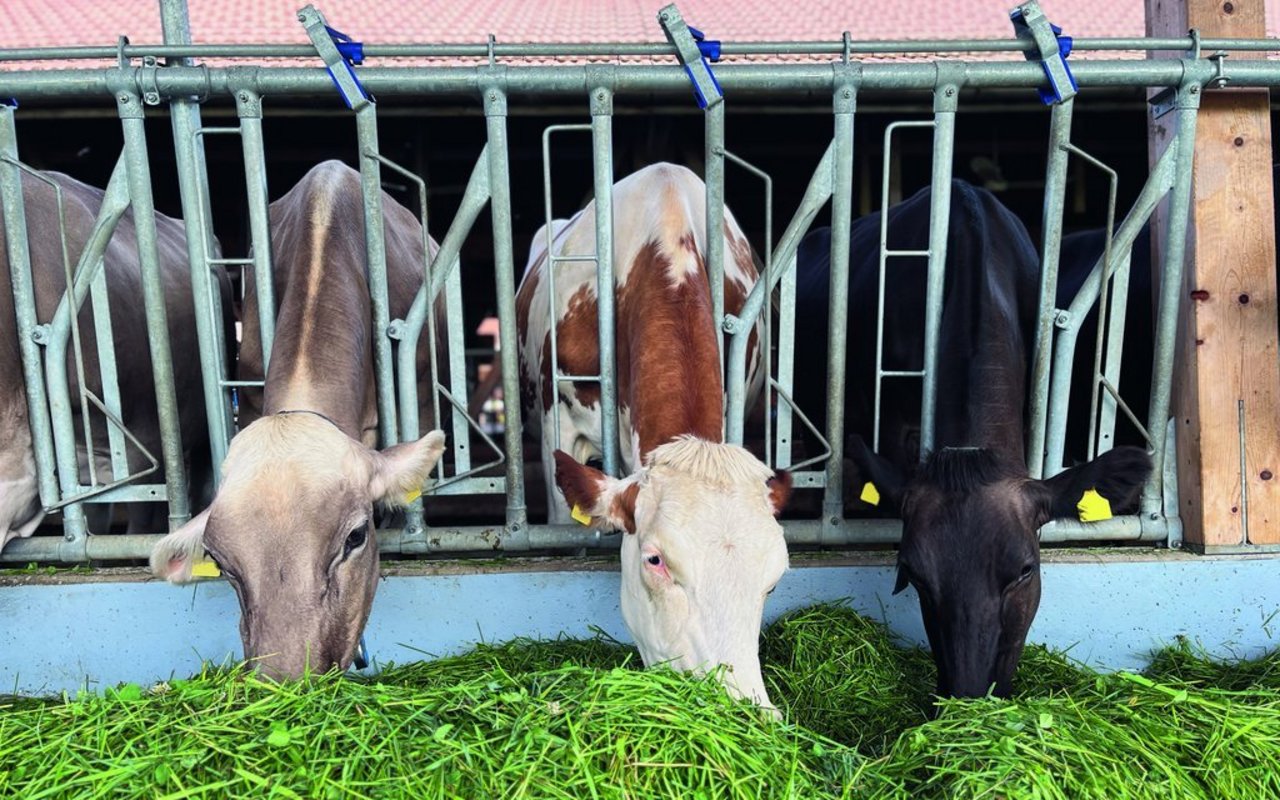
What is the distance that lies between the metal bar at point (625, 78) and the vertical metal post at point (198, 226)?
12 centimetres

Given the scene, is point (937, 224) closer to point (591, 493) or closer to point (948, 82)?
point (948, 82)

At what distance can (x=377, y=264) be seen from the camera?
365 cm

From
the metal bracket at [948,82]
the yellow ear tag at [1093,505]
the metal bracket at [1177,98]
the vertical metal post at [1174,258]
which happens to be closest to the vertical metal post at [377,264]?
the metal bracket at [948,82]

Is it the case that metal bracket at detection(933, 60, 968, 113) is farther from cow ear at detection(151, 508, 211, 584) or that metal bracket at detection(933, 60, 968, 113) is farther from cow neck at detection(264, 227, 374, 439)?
cow ear at detection(151, 508, 211, 584)

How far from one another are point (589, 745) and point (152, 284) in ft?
Result: 7.64

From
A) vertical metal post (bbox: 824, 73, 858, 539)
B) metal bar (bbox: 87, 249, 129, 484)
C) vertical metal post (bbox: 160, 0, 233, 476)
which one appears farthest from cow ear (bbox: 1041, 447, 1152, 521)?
metal bar (bbox: 87, 249, 129, 484)

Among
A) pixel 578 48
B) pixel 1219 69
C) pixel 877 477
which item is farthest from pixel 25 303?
pixel 1219 69

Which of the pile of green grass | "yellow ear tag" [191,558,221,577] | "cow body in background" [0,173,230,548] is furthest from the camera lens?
"cow body in background" [0,173,230,548]

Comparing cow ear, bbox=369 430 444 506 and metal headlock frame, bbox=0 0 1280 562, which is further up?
metal headlock frame, bbox=0 0 1280 562

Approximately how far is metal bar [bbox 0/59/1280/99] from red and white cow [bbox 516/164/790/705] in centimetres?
59

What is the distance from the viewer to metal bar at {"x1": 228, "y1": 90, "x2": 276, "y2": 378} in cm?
354

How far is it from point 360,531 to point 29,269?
1601 mm

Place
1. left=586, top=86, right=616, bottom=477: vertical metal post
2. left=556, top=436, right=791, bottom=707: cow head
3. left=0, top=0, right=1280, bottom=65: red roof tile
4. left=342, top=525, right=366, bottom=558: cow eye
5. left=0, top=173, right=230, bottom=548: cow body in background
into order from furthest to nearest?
left=0, top=0, right=1280, bottom=65: red roof tile
left=0, top=173, right=230, bottom=548: cow body in background
left=586, top=86, right=616, bottom=477: vertical metal post
left=342, top=525, right=366, bottom=558: cow eye
left=556, top=436, right=791, bottom=707: cow head

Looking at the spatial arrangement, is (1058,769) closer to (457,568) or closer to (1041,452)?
(1041,452)
